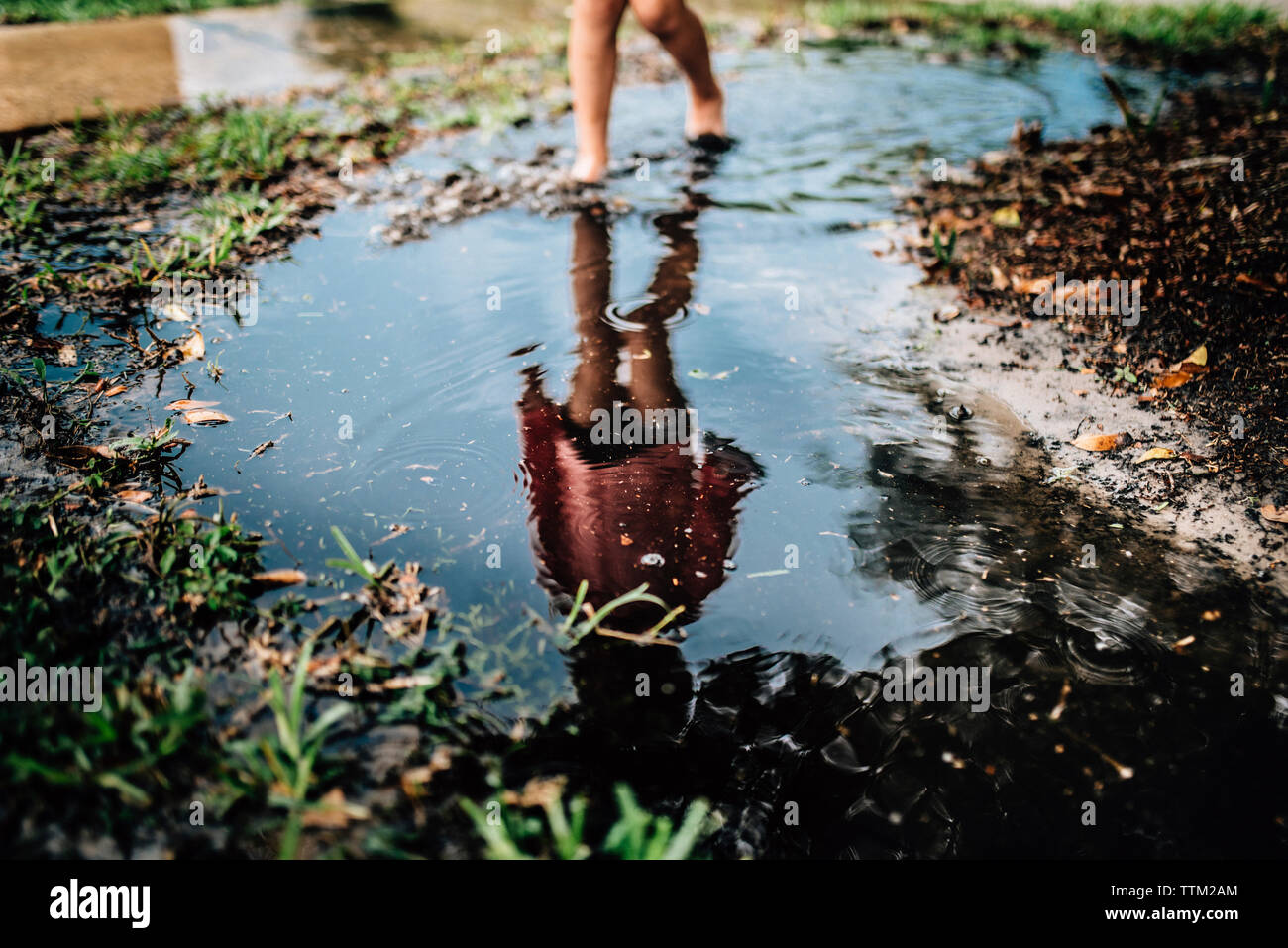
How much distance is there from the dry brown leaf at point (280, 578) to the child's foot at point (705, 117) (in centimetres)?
352

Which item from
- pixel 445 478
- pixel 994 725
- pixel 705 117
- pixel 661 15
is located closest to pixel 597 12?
pixel 661 15

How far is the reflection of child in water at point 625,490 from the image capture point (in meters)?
1.82

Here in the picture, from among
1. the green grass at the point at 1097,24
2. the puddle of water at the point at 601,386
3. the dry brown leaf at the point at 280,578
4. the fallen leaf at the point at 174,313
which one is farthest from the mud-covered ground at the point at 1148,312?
the green grass at the point at 1097,24

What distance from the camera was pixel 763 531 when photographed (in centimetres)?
197

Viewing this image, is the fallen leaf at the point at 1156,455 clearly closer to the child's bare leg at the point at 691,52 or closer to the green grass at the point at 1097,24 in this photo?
the child's bare leg at the point at 691,52

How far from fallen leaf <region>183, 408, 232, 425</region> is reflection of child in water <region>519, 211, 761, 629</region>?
892 millimetres

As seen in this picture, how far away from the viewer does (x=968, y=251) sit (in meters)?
3.22

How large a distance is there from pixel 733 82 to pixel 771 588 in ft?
15.9

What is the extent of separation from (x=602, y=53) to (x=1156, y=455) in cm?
282

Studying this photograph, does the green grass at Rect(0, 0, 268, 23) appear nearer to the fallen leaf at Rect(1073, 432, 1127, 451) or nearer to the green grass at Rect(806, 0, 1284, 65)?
the green grass at Rect(806, 0, 1284, 65)

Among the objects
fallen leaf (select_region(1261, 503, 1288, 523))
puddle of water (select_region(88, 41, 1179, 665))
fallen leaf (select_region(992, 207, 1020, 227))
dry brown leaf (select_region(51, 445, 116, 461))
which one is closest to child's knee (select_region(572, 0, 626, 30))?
puddle of water (select_region(88, 41, 1179, 665))

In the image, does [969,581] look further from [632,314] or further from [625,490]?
[632,314]

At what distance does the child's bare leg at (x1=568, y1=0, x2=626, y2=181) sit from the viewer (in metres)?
3.36
